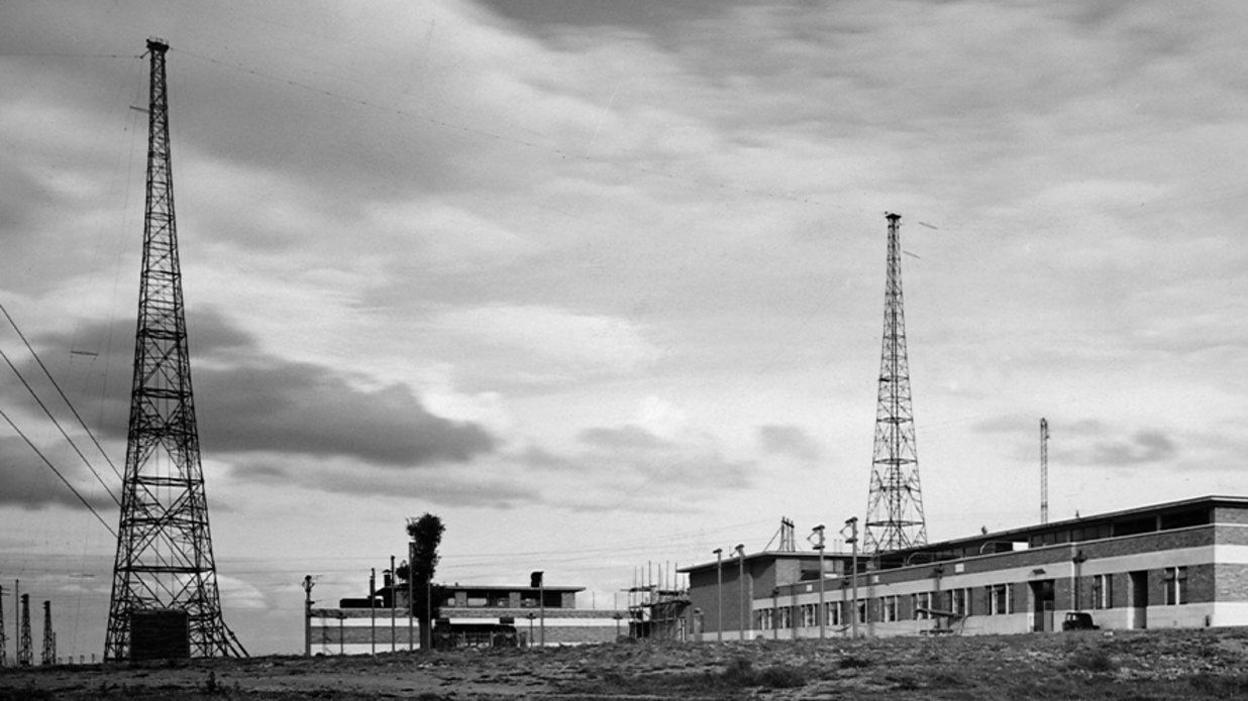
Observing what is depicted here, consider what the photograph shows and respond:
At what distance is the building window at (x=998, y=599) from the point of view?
95.5 meters

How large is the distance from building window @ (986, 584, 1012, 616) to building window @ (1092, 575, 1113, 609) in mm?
8776

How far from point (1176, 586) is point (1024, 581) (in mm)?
14215

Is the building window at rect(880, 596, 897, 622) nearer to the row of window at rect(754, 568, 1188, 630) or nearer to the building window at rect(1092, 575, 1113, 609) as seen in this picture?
the row of window at rect(754, 568, 1188, 630)

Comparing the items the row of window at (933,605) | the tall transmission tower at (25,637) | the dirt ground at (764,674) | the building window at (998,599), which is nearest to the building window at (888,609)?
the row of window at (933,605)

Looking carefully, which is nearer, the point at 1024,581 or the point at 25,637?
the point at 1024,581

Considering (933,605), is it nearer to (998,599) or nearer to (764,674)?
(998,599)

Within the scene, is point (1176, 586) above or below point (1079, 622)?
above

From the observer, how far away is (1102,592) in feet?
283

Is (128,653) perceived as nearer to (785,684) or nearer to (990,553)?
(785,684)

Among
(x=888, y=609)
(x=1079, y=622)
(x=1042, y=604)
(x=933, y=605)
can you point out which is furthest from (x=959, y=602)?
(x=1079, y=622)

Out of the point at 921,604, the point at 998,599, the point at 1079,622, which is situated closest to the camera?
the point at 1079,622

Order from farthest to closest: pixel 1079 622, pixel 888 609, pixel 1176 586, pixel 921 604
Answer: pixel 888 609
pixel 921 604
pixel 1079 622
pixel 1176 586

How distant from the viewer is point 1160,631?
70.7 metres

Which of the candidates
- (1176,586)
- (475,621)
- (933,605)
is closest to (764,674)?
(1176,586)
